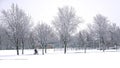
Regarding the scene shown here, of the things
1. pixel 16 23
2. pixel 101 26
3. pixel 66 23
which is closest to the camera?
pixel 16 23

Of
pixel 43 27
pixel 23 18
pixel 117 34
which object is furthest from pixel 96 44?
pixel 23 18

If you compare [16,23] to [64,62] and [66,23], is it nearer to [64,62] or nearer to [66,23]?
[66,23]

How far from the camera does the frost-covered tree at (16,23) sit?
38.8 m

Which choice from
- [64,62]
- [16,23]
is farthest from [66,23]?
[64,62]

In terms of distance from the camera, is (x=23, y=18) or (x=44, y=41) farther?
(x=44, y=41)

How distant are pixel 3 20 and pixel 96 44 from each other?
4821cm

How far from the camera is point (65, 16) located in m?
43.5

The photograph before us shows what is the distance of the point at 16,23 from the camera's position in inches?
1534

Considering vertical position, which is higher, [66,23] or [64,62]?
[66,23]

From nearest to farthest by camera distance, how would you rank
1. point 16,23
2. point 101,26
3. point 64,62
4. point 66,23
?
1. point 64,62
2. point 16,23
3. point 66,23
4. point 101,26

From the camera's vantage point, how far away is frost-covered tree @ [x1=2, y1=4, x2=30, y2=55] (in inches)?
1528

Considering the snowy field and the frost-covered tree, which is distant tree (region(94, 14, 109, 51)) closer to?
the frost-covered tree

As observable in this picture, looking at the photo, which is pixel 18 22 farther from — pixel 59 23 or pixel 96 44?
pixel 96 44

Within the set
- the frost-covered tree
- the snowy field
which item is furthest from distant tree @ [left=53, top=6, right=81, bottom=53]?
the snowy field
